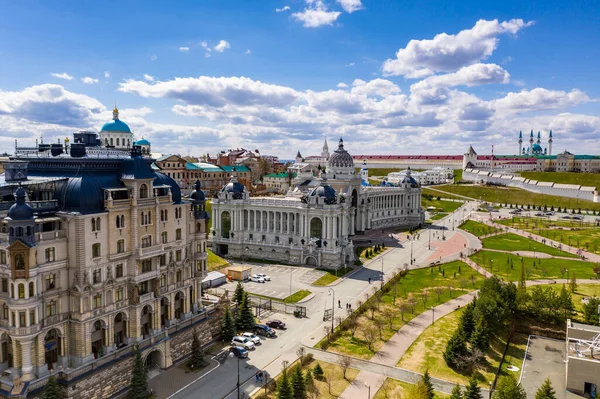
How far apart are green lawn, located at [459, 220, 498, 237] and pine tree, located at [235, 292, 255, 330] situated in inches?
3873

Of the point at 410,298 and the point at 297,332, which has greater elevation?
the point at 410,298

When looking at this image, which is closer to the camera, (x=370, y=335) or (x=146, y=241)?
(x=146, y=241)

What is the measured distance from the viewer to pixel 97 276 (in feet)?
154

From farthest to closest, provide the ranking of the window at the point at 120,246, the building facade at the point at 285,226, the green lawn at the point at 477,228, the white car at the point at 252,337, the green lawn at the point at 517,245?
the green lawn at the point at 477,228
the green lawn at the point at 517,245
the building facade at the point at 285,226
the white car at the point at 252,337
the window at the point at 120,246

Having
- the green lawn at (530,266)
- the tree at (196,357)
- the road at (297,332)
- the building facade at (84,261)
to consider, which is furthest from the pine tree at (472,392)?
the green lawn at (530,266)

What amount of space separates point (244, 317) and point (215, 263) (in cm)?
3490

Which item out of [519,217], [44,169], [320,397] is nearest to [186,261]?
[44,169]

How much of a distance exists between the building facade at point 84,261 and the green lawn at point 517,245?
3810 inches

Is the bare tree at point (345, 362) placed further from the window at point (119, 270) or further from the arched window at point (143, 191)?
the arched window at point (143, 191)

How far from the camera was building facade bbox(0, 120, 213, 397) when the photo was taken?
41562mm

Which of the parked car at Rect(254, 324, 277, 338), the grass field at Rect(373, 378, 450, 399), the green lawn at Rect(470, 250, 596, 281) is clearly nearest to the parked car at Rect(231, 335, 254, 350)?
the parked car at Rect(254, 324, 277, 338)

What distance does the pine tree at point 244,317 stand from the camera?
6269 centimetres

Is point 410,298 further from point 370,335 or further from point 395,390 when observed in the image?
point 395,390

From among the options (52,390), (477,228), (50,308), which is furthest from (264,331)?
(477,228)
